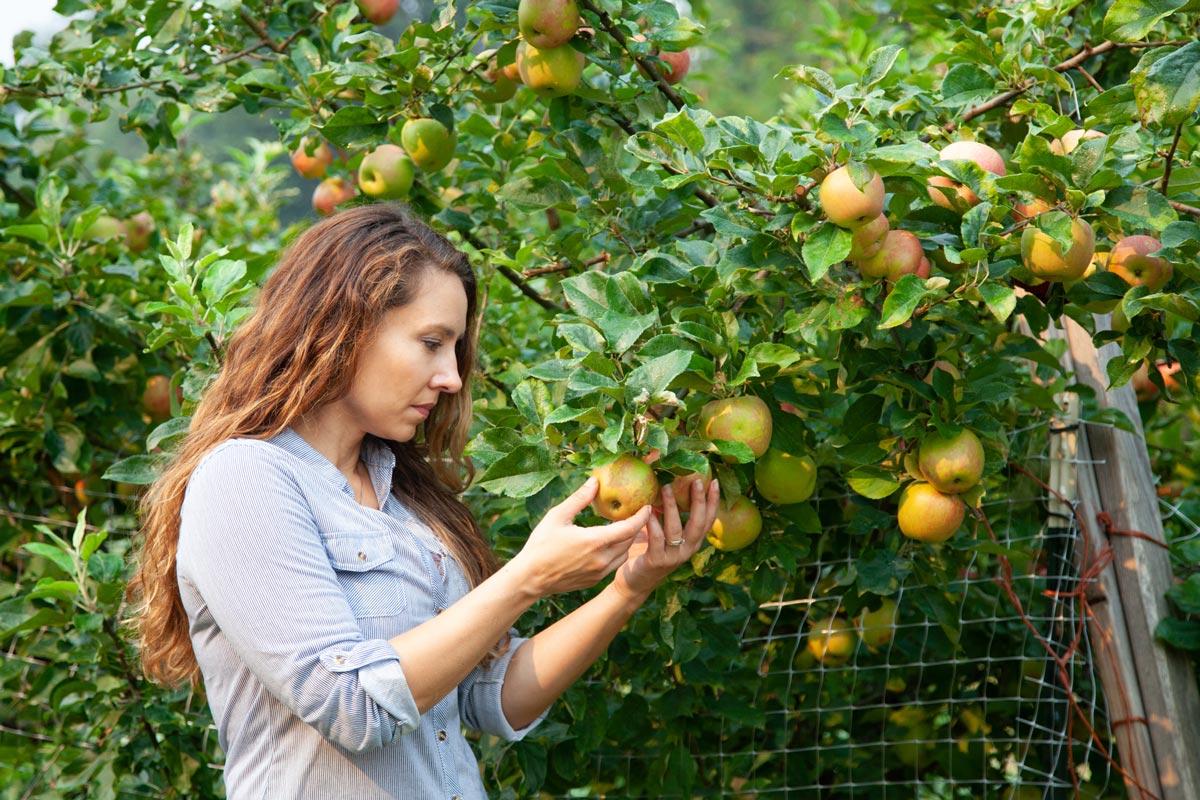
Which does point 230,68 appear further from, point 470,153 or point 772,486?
point 772,486

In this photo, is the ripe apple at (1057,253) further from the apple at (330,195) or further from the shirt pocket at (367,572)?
the apple at (330,195)

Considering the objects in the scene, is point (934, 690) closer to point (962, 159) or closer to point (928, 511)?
point (928, 511)

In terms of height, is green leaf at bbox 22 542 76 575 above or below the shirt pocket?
below

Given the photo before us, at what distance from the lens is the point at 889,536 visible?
5.88 ft

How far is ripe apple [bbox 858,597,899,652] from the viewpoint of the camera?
2111 millimetres

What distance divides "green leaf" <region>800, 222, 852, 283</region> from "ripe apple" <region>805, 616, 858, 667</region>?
101 centimetres

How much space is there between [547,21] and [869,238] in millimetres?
553

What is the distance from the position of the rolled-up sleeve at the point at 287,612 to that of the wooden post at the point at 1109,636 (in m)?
1.24

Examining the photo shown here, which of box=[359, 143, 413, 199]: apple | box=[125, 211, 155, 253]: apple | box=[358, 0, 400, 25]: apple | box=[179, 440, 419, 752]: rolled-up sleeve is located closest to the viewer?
box=[179, 440, 419, 752]: rolled-up sleeve

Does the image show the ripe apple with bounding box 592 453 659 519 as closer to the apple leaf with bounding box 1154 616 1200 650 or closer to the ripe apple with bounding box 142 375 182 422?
the apple leaf with bounding box 1154 616 1200 650

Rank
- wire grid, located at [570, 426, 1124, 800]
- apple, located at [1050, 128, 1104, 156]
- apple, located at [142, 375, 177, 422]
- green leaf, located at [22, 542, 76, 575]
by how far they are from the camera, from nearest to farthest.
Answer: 1. apple, located at [1050, 128, 1104, 156]
2. green leaf, located at [22, 542, 76, 575]
3. wire grid, located at [570, 426, 1124, 800]
4. apple, located at [142, 375, 177, 422]

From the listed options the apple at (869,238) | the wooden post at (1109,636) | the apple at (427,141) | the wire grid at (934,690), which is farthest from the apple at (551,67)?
the wooden post at (1109,636)

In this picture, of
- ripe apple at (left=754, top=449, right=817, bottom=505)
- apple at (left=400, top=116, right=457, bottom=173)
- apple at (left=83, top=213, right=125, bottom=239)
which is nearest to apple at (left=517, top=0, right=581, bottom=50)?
apple at (left=400, top=116, right=457, bottom=173)

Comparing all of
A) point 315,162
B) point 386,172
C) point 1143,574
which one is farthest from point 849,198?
point 315,162
